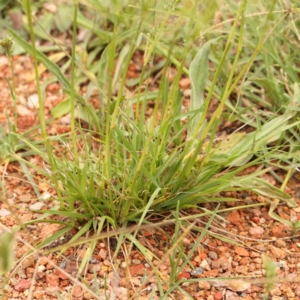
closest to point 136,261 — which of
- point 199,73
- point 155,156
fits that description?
point 155,156

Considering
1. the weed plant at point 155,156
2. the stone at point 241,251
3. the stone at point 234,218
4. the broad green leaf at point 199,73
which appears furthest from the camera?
the broad green leaf at point 199,73

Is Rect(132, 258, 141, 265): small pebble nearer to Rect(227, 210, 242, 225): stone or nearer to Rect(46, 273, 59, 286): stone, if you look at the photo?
Rect(46, 273, 59, 286): stone

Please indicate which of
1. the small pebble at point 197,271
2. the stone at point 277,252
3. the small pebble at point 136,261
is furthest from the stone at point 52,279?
the stone at point 277,252

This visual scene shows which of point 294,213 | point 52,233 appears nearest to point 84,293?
point 52,233

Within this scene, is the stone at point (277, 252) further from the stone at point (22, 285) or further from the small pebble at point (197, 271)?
the stone at point (22, 285)

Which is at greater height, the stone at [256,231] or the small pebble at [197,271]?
the stone at [256,231]

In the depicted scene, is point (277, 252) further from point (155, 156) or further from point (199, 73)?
point (199, 73)

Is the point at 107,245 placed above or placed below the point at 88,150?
below

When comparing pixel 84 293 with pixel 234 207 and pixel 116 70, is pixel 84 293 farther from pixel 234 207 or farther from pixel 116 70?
pixel 116 70
